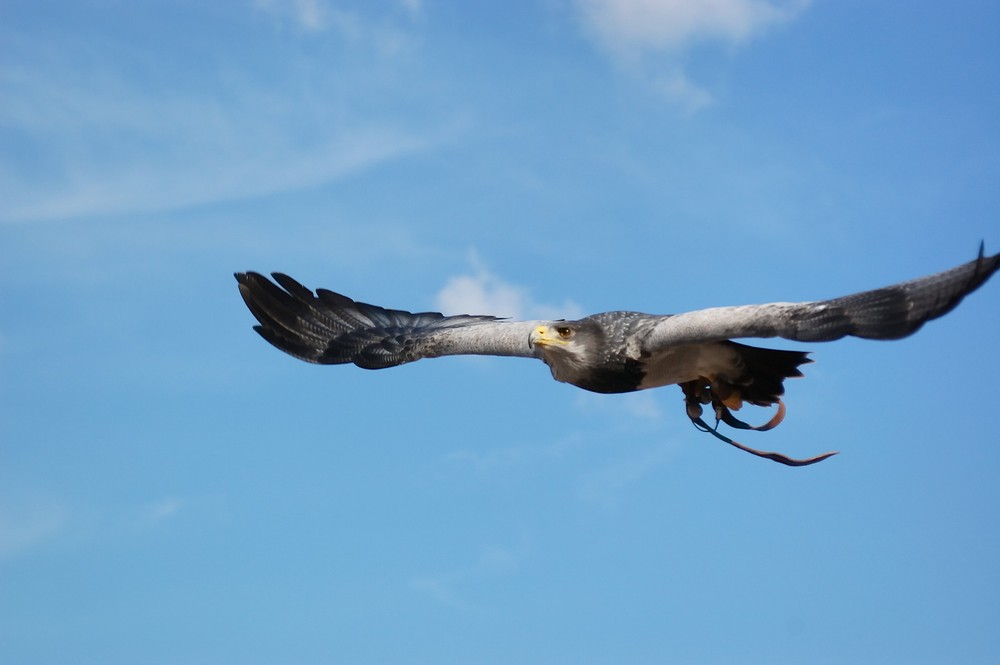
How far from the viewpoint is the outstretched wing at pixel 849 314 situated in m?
8.98

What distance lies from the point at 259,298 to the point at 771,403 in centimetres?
617

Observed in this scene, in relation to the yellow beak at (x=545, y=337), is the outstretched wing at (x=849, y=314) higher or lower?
lower

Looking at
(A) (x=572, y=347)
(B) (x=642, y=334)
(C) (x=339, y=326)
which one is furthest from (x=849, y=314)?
(C) (x=339, y=326)

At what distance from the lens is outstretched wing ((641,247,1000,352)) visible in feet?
29.5

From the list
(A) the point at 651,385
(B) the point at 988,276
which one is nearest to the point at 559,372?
(A) the point at 651,385

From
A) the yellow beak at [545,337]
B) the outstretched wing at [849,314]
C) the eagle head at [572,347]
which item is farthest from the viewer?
the yellow beak at [545,337]

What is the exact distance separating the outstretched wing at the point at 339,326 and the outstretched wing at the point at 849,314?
12.6 feet

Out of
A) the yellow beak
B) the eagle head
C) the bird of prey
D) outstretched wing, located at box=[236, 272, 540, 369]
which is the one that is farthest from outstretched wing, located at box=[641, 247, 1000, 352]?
outstretched wing, located at box=[236, 272, 540, 369]

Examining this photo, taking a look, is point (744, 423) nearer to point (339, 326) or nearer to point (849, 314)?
point (849, 314)

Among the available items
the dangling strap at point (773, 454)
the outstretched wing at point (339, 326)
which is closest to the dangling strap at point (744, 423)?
the dangling strap at point (773, 454)

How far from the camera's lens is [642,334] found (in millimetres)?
11039

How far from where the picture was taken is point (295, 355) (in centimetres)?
1463

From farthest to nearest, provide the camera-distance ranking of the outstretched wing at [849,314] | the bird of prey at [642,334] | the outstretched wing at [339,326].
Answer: the outstretched wing at [339,326], the bird of prey at [642,334], the outstretched wing at [849,314]

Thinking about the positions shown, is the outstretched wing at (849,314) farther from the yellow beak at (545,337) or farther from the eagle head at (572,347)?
the yellow beak at (545,337)
